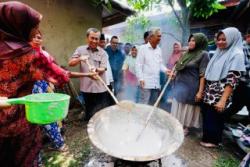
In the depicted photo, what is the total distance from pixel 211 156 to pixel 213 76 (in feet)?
4.26

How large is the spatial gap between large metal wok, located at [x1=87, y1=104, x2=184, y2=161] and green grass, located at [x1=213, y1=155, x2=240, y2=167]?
150 centimetres

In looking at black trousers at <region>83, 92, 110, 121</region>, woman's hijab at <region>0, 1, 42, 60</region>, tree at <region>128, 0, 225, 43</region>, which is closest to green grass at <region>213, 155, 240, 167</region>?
black trousers at <region>83, 92, 110, 121</region>

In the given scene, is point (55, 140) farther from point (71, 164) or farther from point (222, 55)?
point (222, 55)

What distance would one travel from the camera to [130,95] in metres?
6.02

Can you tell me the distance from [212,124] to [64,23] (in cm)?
403

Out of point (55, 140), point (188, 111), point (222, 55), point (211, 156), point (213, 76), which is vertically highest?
point (222, 55)

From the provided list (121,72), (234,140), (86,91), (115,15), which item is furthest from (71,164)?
(115,15)

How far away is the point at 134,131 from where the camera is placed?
2.53m

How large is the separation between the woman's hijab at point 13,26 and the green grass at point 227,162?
10.2ft

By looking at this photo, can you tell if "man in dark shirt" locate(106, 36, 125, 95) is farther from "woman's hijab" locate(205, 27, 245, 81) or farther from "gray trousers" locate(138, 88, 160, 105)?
"woman's hijab" locate(205, 27, 245, 81)

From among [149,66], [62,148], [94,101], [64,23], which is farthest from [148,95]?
[64,23]

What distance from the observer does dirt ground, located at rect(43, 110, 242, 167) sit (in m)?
3.21

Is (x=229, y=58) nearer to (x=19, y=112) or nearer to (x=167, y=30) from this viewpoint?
(x=19, y=112)

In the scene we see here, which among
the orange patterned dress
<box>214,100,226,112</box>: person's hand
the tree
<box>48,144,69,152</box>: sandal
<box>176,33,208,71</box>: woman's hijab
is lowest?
<box>48,144,69,152</box>: sandal
